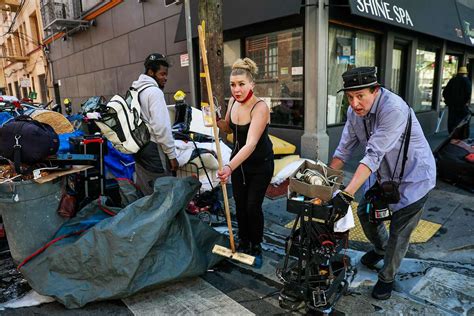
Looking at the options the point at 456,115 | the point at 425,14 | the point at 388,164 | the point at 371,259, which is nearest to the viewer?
the point at 388,164

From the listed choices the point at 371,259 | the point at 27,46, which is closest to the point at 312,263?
the point at 371,259

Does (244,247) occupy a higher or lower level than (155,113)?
lower

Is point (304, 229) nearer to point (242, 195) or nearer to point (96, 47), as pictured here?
point (242, 195)

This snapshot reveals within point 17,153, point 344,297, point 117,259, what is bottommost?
point 344,297

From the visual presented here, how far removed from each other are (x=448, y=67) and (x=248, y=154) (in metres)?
12.1

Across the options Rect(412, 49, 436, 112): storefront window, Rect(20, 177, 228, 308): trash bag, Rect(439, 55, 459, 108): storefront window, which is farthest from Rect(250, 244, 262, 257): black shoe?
Rect(439, 55, 459, 108): storefront window

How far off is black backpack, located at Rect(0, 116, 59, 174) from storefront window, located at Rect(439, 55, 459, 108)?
1207 centimetres

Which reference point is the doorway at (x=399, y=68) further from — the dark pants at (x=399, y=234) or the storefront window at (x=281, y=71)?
the dark pants at (x=399, y=234)

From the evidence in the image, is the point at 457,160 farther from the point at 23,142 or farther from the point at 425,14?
the point at 23,142

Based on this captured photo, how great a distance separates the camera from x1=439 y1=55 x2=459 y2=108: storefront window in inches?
457

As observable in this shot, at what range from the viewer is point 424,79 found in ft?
34.2

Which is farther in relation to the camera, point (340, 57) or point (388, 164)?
point (340, 57)

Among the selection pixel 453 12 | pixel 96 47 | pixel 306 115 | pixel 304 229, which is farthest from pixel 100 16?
pixel 304 229

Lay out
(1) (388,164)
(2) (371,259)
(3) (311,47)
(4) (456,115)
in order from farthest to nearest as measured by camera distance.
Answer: (4) (456,115) → (3) (311,47) → (2) (371,259) → (1) (388,164)
